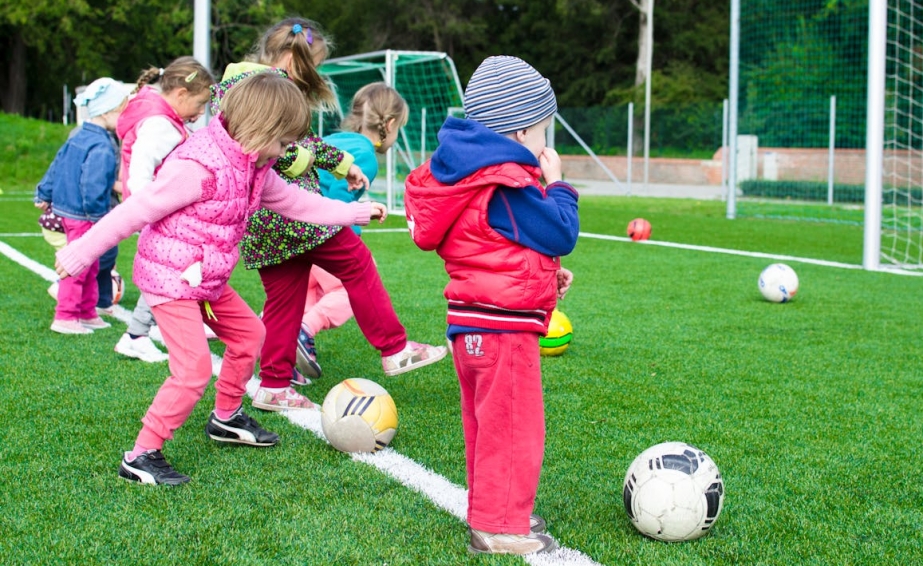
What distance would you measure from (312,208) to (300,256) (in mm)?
→ 745

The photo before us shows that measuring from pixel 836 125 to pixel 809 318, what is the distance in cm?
1718

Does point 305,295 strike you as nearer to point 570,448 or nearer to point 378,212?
point 378,212

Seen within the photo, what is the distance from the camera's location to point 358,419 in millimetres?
4008

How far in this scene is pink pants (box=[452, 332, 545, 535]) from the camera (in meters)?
3.00

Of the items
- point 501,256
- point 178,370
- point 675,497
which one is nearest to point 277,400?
point 178,370

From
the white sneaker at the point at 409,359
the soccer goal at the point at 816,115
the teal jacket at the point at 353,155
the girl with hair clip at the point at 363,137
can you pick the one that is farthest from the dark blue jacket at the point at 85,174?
the soccer goal at the point at 816,115

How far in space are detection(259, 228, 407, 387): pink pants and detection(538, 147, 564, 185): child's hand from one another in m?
1.91

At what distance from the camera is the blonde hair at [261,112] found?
362 cm

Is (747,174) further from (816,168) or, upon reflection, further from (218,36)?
(218,36)

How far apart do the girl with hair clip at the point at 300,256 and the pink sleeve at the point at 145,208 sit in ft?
3.00

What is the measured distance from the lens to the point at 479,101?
298 cm

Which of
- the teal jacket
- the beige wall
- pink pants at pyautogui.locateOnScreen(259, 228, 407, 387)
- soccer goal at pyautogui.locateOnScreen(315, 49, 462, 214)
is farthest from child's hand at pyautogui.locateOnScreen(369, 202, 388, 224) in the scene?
the beige wall

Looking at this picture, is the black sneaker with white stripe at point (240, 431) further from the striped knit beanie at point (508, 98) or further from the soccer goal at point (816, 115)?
the soccer goal at point (816, 115)

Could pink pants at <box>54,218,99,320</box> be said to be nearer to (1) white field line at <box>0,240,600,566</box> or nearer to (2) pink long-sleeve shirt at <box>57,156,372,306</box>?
(1) white field line at <box>0,240,600,566</box>
